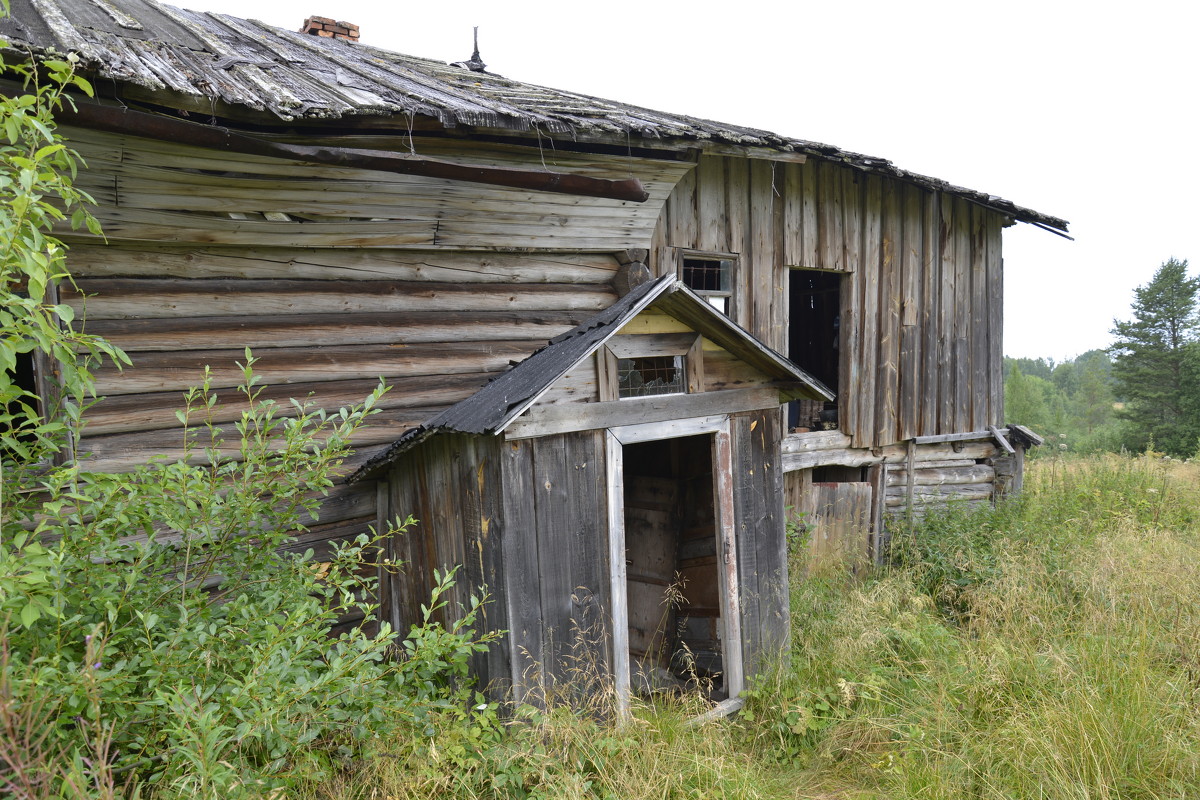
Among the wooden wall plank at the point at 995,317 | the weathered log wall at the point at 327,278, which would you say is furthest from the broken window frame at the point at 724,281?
the wooden wall plank at the point at 995,317

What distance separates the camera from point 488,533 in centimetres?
387

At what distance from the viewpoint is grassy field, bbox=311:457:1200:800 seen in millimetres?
3455

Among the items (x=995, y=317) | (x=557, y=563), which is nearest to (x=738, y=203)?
(x=557, y=563)

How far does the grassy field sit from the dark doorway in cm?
81

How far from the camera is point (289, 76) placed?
14.5 feet

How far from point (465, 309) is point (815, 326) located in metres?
6.63

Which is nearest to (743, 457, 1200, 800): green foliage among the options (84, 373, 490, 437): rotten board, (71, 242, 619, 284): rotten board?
(84, 373, 490, 437): rotten board

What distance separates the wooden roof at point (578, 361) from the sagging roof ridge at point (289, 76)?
1.38 meters

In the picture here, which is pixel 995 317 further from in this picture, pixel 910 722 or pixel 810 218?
pixel 910 722

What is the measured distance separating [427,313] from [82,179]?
2.10 meters

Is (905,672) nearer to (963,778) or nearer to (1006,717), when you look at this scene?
(1006,717)

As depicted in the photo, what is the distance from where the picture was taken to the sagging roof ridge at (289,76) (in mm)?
3646

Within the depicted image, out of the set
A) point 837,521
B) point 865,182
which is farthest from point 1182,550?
point 865,182

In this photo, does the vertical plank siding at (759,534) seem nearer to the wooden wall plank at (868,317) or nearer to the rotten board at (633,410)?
the rotten board at (633,410)
